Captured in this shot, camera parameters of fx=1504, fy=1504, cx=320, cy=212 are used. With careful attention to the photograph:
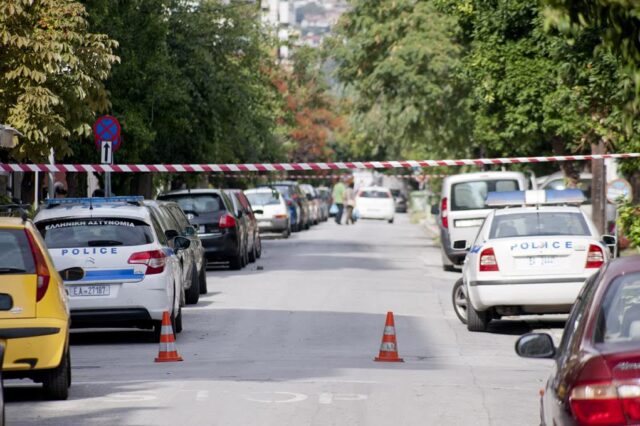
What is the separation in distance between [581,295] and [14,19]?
1551cm

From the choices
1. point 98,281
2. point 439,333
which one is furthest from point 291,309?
point 98,281

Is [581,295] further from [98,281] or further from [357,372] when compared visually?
[98,281]

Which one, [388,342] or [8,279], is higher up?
[8,279]

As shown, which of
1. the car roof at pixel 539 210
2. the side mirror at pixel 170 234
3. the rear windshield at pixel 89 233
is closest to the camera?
the rear windshield at pixel 89 233

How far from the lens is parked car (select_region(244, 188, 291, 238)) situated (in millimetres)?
48750

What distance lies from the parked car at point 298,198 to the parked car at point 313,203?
2.26 meters

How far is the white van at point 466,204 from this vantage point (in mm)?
29948

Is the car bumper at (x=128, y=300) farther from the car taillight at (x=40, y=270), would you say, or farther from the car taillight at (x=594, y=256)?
the car taillight at (x=594, y=256)

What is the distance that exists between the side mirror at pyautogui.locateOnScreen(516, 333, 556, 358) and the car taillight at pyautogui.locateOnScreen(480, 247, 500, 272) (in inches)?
418

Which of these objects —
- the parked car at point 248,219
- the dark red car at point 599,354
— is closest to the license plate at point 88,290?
the dark red car at point 599,354

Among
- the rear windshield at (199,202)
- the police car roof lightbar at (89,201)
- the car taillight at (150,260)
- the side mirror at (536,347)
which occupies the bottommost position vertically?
the rear windshield at (199,202)

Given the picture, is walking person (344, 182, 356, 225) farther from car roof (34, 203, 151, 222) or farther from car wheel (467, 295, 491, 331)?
car roof (34, 203, 151, 222)

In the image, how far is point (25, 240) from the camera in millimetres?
11703

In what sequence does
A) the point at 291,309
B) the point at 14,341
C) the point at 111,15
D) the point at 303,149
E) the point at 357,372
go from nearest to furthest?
the point at 14,341, the point at 357,372, the point at 291,309, the point at 111,15, the point at 303,149
